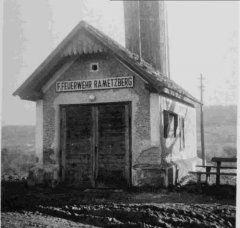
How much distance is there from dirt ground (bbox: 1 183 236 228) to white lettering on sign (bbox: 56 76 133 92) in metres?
2.83

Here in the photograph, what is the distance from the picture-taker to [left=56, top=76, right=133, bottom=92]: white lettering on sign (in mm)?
9875

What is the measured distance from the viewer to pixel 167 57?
1468cm

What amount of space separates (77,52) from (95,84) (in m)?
1.01

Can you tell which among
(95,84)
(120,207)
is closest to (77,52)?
(95,84)

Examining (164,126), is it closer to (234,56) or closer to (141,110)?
(141,110)

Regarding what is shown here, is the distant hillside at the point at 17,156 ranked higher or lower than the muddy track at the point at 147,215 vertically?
higher

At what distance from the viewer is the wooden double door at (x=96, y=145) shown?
989cm

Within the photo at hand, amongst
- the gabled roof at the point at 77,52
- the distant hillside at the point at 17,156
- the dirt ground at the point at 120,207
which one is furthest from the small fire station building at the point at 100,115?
the distant hillside at the point at 17,156

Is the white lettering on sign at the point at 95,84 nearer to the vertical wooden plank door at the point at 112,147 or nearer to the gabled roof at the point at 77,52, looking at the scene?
the gabled roof at the point at 77,52

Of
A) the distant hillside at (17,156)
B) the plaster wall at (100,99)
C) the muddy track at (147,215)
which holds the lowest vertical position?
the muddy track at (147,215)

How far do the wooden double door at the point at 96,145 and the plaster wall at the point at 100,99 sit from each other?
181 millimetres

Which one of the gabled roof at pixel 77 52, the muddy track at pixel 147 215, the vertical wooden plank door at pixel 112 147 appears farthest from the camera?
the vertical wooden plank door at pixel 112 147

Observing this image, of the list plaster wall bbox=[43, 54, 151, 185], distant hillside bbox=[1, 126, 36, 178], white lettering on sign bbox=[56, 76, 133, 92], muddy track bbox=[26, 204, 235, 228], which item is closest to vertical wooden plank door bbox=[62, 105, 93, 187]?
plaster wall bbox=[43, 54, 151, 185]

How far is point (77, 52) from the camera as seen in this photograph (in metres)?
9.88
